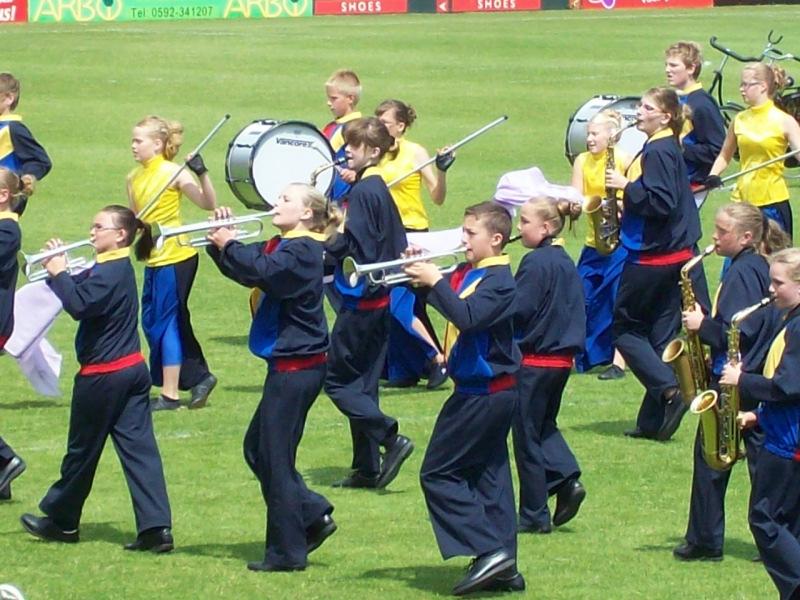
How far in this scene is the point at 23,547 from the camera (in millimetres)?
9203

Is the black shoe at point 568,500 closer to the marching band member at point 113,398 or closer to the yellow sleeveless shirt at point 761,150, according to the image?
the marching band member at point 113,398

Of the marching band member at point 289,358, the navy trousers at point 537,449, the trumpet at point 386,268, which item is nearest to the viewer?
the trumpet at point 386,268

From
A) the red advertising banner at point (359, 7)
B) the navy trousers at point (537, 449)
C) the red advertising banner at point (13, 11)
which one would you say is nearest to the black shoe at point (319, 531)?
the navy trousers at point (537, 449)

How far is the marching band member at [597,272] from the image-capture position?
498 inches

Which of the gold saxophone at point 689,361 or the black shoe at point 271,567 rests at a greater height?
the gold saxophone at point 689,361

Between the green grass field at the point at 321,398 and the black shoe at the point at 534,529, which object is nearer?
the green grass field at the point at 321,398

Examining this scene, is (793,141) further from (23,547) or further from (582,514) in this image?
(23,547)

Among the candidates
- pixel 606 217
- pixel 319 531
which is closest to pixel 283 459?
pixel 319 531

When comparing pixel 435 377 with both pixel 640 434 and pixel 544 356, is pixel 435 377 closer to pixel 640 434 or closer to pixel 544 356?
pixel 640 434

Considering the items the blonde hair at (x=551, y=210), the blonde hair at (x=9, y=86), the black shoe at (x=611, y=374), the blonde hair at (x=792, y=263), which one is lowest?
the black shoe at (x=611, y=374)

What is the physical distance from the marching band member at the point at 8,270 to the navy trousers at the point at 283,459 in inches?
67.3

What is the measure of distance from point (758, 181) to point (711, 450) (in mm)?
5185

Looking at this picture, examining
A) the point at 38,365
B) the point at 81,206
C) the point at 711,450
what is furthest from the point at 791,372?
the point at 81,206

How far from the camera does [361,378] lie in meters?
10.5
